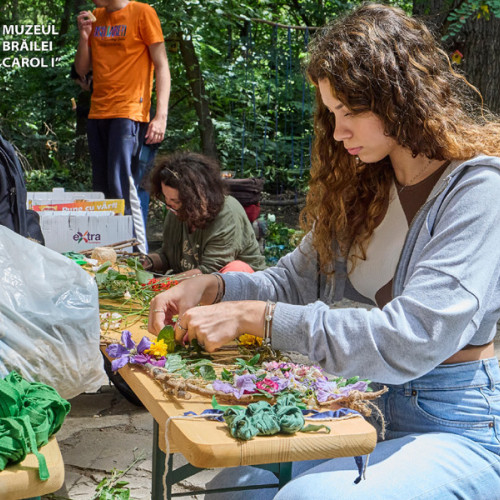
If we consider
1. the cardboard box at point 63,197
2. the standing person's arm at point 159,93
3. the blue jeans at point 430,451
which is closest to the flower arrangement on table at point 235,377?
the blue jeans at point 430,451

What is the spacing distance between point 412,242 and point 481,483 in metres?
0.52

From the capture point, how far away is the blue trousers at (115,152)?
4727 mm

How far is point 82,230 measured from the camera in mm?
3676

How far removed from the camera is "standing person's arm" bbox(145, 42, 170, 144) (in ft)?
15.7

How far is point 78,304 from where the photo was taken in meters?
1.62

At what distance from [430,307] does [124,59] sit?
3856 millimetres

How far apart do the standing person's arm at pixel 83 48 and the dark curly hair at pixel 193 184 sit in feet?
4.31

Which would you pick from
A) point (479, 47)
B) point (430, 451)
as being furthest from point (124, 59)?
point (430, 451)

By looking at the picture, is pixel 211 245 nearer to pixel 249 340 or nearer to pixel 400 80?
pixel 249 340

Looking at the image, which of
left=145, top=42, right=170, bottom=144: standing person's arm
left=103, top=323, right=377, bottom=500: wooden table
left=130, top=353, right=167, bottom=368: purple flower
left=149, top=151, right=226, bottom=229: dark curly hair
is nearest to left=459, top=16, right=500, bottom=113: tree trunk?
left=145, top=42, right=170, bottom=144: standing person's arm

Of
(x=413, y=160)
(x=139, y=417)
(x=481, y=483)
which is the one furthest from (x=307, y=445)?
(x=139, y=417)

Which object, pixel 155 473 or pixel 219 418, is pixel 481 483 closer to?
pixel 219 418

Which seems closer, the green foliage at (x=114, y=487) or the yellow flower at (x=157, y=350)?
the yellow flower at (x=157, y=350)

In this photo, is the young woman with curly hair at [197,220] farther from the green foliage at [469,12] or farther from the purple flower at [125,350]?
the purple flower at [125,350]
